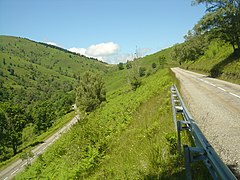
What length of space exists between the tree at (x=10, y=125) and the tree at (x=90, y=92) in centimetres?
1574

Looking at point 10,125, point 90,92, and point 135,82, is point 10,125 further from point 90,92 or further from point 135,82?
point 135,82

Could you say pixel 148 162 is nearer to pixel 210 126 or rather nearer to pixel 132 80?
pixel 210 126

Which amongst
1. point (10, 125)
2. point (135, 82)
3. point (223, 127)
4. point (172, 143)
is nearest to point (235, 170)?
point (172, 143)

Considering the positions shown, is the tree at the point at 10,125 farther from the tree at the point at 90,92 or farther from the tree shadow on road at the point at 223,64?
the tree shadow on road at the point at 223,64

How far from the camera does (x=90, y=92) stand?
58.3 metres

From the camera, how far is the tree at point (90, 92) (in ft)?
188

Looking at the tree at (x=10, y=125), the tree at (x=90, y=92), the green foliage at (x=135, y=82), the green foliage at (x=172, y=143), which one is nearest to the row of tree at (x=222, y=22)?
the green foliage at (x=135, y=82)

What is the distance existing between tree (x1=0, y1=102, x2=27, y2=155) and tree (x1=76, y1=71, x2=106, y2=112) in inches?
620

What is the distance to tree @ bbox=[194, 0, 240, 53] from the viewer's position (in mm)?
29078

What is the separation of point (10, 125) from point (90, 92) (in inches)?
806

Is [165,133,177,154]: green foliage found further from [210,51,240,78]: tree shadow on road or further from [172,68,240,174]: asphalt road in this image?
[210,51,240,78]: tree shadow on road

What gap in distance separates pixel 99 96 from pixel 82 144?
155 feet

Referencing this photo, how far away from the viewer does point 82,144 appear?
12.4 metres

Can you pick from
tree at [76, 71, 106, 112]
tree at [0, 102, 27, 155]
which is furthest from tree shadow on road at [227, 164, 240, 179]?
tree at [0, 102, 27, 155]
